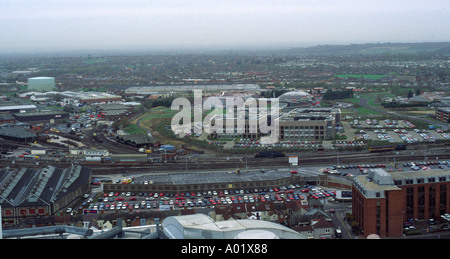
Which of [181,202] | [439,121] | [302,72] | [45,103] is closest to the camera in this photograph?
[181,202]

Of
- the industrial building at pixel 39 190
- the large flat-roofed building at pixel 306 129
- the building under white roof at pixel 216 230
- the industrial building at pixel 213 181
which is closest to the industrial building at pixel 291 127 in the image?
the large flat-roofed building at pixel 306 129

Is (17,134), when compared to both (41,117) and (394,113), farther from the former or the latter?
(394,113)

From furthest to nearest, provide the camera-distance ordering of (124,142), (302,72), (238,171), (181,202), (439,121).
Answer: (302,72) < (439,121) < (124,142) < (238,171) < (181,202)

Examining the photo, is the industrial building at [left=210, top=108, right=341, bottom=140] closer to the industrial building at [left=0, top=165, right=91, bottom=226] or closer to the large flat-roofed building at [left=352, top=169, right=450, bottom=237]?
the industrial building at [left=0, top=165, right=91, bottom=226]

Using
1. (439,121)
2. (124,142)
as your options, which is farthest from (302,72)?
(124,142)

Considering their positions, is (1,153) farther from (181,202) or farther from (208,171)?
(181,202)

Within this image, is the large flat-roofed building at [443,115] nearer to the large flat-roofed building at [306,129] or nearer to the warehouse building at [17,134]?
the large flat-roofed building at [306,129]
